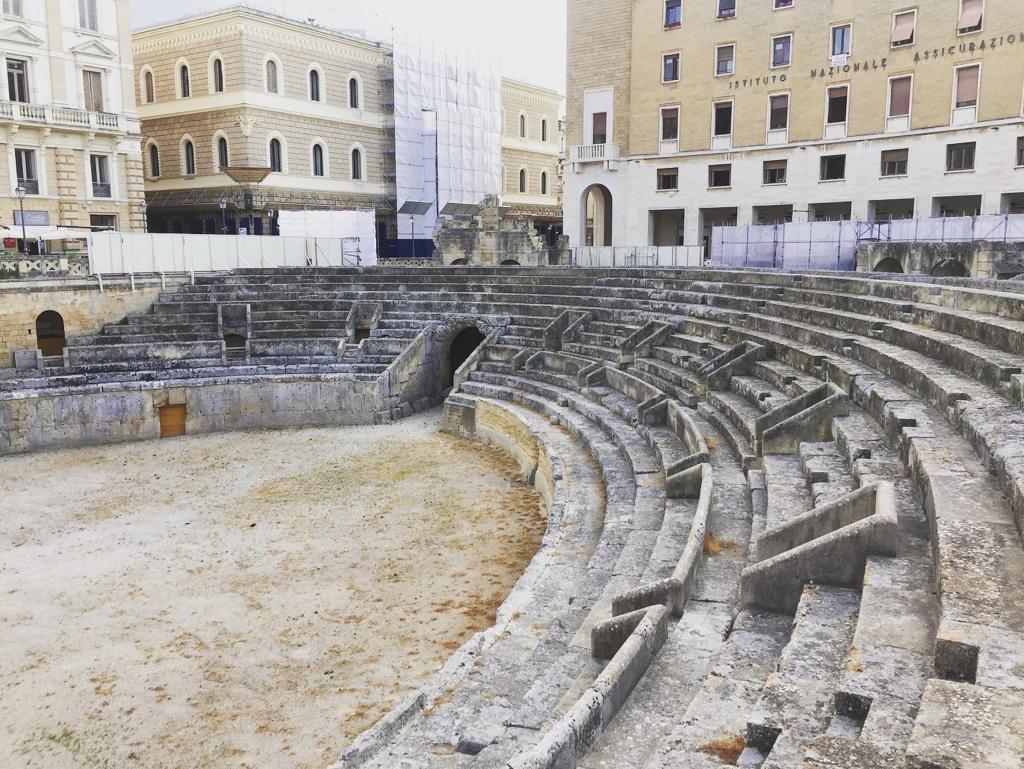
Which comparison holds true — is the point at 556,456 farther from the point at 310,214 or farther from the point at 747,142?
the point at 747,142

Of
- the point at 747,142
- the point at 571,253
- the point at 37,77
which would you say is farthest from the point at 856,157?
the point at 37,77

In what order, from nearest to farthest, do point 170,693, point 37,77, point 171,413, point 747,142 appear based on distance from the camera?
point 170,693
point 171,413
point 37,77
point 747,142

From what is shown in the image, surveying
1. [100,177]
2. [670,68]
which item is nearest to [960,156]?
[670,68]

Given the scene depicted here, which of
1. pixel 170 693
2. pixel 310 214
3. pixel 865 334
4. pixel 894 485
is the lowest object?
pixel 170 693

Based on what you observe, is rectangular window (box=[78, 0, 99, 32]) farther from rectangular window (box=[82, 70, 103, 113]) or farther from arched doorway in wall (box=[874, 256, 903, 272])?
arched doorway in wall (box=[874, 256, 903, 272])

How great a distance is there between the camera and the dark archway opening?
21734 mm

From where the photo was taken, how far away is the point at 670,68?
32.1 metres

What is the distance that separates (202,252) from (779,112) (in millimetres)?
20381

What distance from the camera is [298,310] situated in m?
21.7

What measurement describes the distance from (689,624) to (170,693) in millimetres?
4864

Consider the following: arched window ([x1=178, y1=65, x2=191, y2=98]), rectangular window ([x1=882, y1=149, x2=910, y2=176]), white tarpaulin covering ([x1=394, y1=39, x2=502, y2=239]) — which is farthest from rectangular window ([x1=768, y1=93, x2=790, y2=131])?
arched window ([x1=178, y1=65, x2=191, y2=98])

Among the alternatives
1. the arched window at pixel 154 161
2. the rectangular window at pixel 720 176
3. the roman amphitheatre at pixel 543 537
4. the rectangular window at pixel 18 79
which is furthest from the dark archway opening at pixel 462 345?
the arched window at pixel 154 161

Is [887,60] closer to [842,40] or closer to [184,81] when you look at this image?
[842,40]

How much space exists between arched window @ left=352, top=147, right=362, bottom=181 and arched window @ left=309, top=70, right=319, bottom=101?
9.79ft
